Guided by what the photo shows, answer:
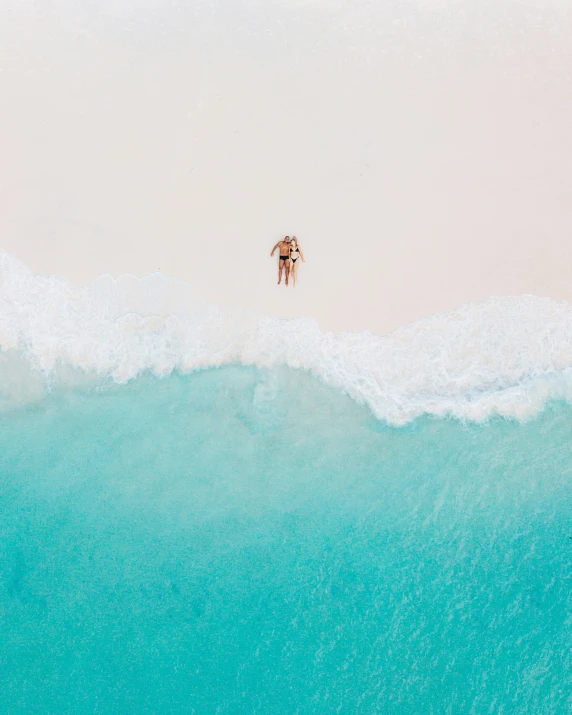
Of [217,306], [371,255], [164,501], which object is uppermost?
[371,255]

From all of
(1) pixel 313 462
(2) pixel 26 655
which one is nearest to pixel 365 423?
(1) pixel 313 462

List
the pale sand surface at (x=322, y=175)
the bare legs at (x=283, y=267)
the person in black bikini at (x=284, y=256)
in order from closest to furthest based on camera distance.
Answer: the person in black bikini at (x=284, y=256) < the bare legs at (x=283, y=267) < the pale sand surface at (x=322, y=175)

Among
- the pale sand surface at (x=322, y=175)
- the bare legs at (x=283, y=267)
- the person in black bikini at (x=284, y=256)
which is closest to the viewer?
the person in black bikini at (x=284, y=256)

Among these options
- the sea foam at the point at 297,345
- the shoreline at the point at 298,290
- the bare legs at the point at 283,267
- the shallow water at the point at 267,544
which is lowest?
the shallow water at the point at 267,544

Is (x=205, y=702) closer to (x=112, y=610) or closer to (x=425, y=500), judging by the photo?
(x=112, y=610)

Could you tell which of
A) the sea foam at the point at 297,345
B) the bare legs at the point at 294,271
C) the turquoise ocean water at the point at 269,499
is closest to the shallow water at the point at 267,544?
the turquoise ocean water at the point at 269,499

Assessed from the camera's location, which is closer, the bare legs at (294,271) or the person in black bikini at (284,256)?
the person in black bikini at (284,256)

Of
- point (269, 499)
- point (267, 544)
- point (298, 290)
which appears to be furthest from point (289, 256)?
point (267, 544)

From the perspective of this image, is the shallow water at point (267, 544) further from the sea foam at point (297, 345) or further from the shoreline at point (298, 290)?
the shoreline at point (298, 290)
